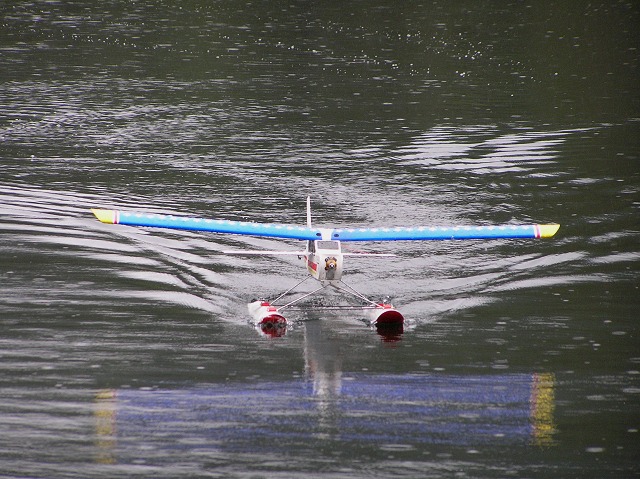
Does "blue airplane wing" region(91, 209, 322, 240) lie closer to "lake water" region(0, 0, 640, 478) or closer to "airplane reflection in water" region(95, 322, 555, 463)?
"lake water" region(0, 0, 640, 478)

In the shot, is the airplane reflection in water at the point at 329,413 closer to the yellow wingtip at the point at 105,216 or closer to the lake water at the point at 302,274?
the lake water at the point at 302,274

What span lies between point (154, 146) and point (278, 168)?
11.7 feet

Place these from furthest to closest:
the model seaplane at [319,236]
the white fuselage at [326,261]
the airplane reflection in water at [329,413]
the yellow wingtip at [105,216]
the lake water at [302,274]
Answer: the yellow wingtip at [105,216], the model seaplane at [319,236], the white fuselage at [326,261], the lake water at [302,274], the airplane reflection in water at [329,413]

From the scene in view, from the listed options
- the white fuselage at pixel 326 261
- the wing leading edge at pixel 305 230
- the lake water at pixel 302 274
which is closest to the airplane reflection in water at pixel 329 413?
the lake water at pixel 302 274

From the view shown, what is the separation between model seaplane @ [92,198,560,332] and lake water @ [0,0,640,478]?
0.35 metres

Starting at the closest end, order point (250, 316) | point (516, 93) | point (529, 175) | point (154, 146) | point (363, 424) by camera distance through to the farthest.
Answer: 1. point (363, 424)
2. point (250, 316)
3. point (529, 175)
4. point (154, 146)
5. point (516, 93)

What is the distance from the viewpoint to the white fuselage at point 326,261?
13516 mm

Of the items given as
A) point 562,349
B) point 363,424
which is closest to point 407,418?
point 363,424

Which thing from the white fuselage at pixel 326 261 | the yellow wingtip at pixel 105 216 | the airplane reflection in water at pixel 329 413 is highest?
the yellow wingtip at pixel 105 216

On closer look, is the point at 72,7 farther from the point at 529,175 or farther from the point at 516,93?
the point at 529,175

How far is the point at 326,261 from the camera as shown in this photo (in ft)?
44.4

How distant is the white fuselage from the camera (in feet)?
44.3

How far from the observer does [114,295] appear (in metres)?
14.8

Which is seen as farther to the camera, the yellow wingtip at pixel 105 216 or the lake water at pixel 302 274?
the yellow wingtip at pixel 105 216
